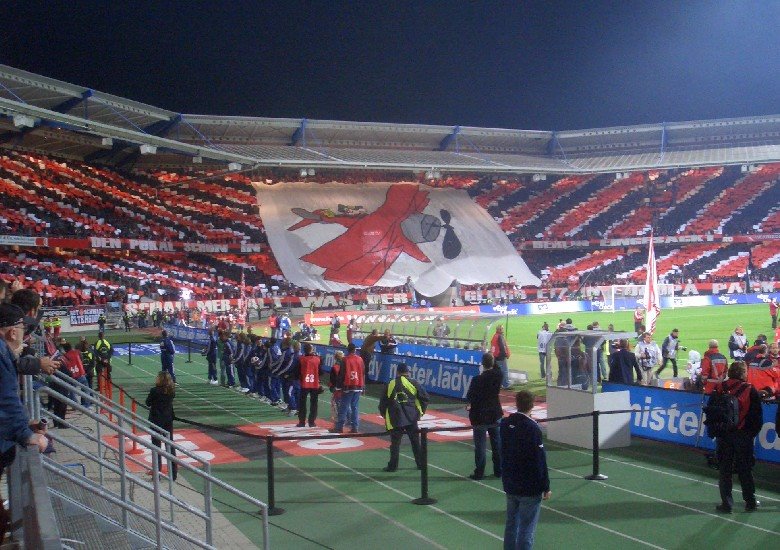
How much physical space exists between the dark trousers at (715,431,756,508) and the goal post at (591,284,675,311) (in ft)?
161

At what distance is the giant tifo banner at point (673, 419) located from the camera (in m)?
12.7

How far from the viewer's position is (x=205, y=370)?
29984 millimetres

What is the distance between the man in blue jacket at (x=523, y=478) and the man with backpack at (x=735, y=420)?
10.8ft

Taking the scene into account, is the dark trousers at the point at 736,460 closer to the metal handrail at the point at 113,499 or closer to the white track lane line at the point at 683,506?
the white track lane line at the point at 683,506

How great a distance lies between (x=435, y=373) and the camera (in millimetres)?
21875

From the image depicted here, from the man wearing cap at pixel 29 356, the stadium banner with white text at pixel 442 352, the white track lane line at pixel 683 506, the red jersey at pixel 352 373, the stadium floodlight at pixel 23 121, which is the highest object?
the stadium floodlight at pixel 23 121

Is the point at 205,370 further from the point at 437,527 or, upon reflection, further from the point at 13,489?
the point at 13,489

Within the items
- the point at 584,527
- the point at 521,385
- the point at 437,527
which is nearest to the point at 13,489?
the point at 437,527

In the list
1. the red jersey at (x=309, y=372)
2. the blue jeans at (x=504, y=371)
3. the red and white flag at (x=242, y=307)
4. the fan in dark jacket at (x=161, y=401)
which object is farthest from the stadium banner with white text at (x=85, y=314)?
the fan in dark jacket at (x=161, y=401)

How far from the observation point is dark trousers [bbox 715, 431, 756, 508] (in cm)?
952

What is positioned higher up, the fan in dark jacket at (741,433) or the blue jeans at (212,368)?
the fan in dark jacket at (741,433)

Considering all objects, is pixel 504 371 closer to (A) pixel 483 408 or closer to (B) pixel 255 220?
(A) pixel 483 408

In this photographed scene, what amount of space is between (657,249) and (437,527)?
72.6 m

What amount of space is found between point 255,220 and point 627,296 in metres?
32.2
